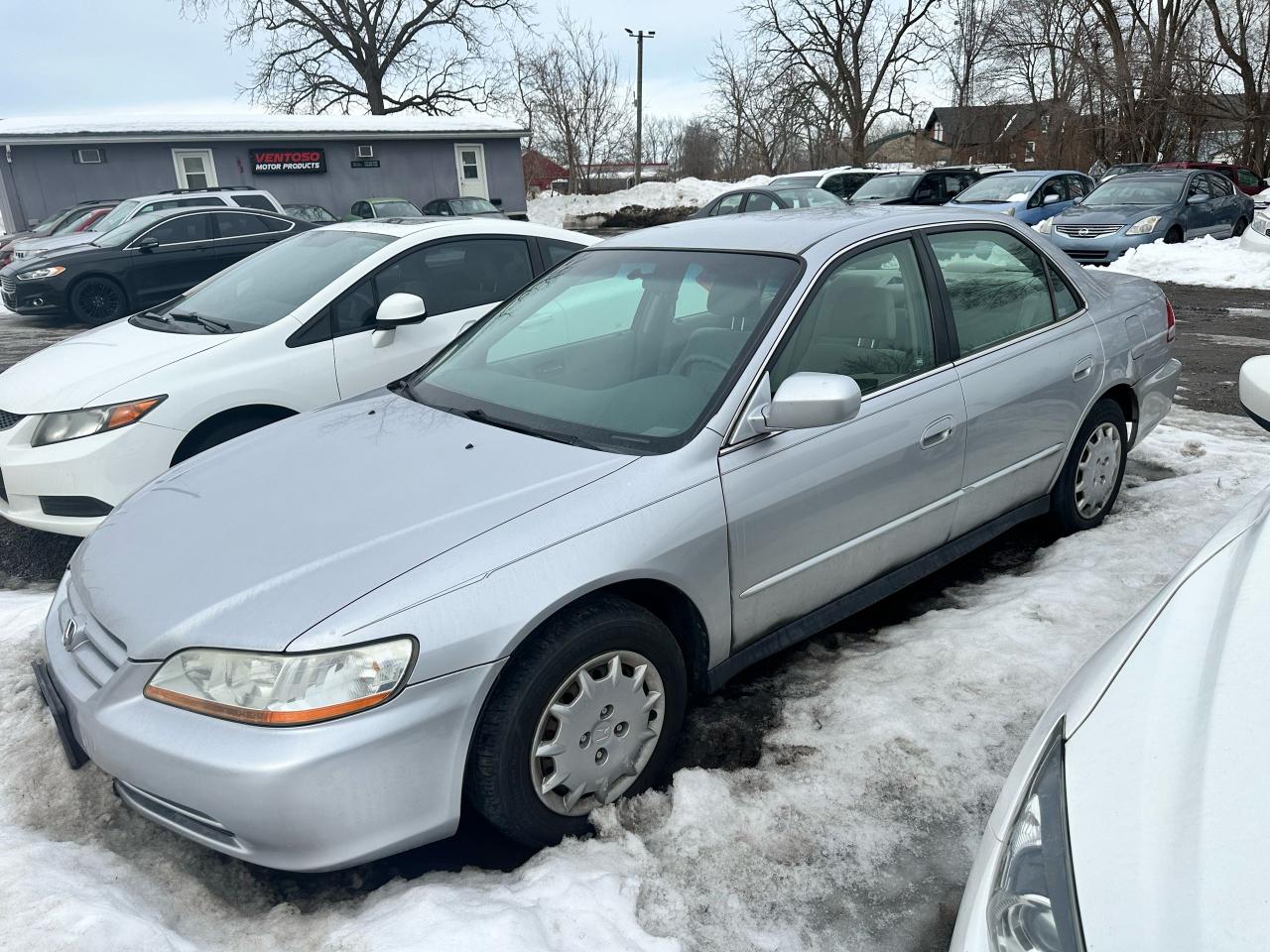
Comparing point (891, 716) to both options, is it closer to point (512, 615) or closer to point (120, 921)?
point (512, 615)

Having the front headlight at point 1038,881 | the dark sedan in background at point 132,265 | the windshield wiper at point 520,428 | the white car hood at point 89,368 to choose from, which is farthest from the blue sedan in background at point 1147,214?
the front headlight at point 1038,881

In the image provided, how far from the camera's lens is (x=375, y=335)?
4.72m

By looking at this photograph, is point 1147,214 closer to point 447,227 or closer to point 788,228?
point 447,227

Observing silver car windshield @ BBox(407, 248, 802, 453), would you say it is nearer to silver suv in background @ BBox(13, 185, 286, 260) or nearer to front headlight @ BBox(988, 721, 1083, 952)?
front headlight @ BBox(988, 721, 1083, 952)

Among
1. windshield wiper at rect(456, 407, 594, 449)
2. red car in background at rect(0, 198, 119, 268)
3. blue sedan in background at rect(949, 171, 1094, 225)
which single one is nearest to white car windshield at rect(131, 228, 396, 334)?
windshield wiper at rect(456, 407, 594, 449)

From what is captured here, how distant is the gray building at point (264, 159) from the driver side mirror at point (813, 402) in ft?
83.3

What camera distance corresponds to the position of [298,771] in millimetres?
1987

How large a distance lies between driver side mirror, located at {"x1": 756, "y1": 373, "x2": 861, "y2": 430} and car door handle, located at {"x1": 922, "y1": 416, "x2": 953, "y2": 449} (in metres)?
0.67

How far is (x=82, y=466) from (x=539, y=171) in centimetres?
4223

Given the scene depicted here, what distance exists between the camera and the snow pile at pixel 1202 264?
482 inches

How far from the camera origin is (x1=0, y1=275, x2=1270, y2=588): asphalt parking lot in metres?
4.72

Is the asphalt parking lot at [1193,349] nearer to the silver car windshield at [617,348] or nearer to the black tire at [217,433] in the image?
the black tire at [217,433]

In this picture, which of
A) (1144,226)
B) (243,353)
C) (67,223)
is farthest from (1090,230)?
(67,223)

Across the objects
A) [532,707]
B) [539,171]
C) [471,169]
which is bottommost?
[532,707]
